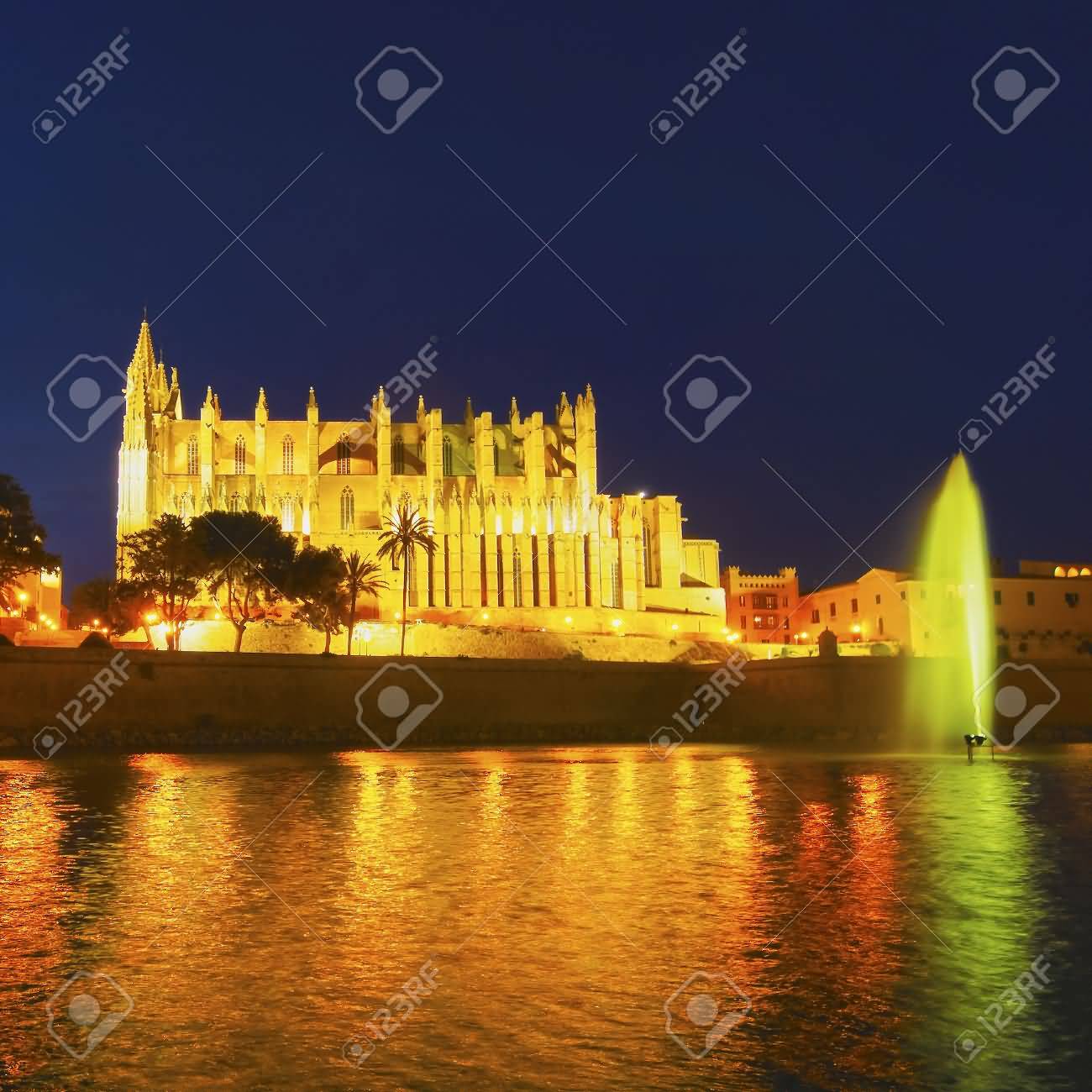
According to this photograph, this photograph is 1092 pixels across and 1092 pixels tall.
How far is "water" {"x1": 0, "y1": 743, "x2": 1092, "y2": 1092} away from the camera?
27.8ft

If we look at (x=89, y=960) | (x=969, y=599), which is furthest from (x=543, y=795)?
(x=969, y=599)

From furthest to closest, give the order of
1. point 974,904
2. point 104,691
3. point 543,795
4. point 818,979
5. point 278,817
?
point 104,691, point 543,795, point 278,817, point 974,904, point 818,979

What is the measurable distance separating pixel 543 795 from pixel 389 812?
3.89 m

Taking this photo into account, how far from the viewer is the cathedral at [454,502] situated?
8150cm

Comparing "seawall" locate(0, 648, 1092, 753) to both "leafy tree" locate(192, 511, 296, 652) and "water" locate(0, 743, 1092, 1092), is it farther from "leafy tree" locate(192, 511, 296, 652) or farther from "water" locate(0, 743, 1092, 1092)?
"water" locate(0, 743, 1092, 1092)

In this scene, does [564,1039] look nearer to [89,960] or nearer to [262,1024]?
[262,1024]

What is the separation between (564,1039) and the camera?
28.9 feet
